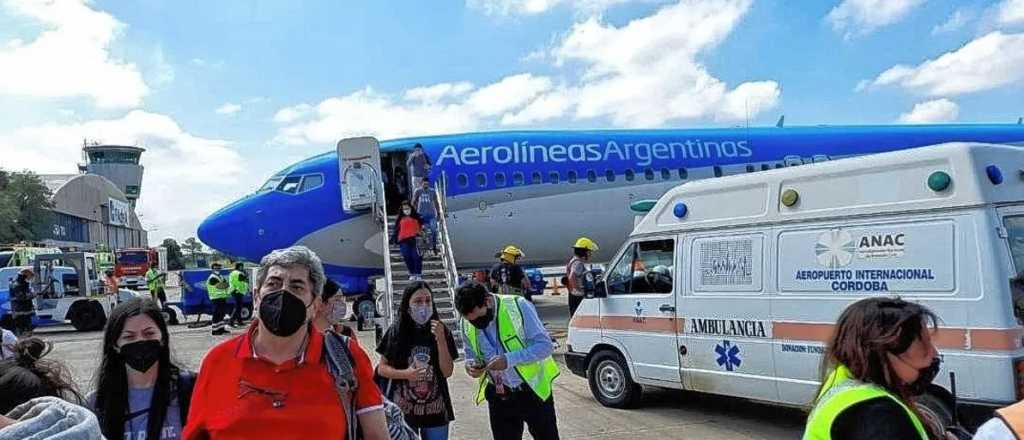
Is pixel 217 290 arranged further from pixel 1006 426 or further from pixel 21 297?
pixel 1006 426

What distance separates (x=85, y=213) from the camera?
305 ft

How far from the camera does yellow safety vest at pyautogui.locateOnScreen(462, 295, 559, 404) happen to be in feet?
15.2

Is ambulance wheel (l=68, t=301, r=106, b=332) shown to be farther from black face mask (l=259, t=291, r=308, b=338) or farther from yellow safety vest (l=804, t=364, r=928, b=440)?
yellow safety vest (l=804, t=364, r=928, b=440)

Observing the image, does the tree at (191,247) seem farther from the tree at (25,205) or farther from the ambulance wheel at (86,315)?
the ambulance wheel at (86,315)

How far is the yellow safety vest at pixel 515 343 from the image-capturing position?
464 cm

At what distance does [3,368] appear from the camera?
94.1 inches

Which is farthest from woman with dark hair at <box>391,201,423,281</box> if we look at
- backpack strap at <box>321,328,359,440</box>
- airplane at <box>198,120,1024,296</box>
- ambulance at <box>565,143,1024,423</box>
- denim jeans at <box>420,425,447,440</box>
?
backpack strap at <box>321,328,359,440</box>

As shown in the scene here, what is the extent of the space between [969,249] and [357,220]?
1242 centimetres

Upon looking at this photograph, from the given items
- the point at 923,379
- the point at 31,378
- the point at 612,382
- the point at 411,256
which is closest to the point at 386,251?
the point at 411,256

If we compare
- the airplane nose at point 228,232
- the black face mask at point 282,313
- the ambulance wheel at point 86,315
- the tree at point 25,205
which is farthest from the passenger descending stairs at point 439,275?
the tree at point 25,205

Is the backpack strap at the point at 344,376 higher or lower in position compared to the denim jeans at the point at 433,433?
higher

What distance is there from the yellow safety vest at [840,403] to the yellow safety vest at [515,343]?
244 cm

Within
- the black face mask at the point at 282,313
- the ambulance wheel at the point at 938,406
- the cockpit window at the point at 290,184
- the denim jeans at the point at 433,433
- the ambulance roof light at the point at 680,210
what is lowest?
the ambulance wheel at the point at 938,406

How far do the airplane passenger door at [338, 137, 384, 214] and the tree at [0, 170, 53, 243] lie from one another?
58.1m
